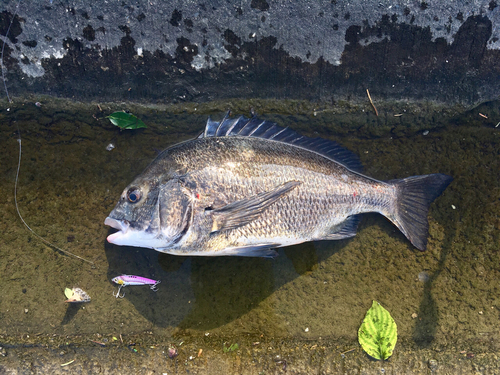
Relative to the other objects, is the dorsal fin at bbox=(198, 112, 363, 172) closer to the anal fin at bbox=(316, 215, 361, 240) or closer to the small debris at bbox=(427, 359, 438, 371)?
the anal fin at bbox=(316, 215, 361, 240)

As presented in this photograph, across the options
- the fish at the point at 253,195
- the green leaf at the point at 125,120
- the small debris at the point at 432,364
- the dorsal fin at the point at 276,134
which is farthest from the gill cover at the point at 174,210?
the small debris at the point at 432,364

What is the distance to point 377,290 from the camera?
9.80 feet

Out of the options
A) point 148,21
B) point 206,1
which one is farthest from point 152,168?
point 206,1

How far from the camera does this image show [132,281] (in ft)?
9.42

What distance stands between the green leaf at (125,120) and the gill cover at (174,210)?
92 cm

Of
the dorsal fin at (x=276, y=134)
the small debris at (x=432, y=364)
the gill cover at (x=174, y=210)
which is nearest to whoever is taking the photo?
the gill cover at (x=174, y=210)

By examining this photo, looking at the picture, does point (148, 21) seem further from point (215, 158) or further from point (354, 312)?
point (354, 312)

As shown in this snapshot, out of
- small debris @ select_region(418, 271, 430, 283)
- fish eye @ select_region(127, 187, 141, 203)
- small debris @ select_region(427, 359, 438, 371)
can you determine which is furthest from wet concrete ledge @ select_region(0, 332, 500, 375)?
fish eye @ select_region(127, 187, 141, 203)

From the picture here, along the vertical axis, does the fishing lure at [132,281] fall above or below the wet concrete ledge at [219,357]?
above

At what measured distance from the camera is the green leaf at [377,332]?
2930mm

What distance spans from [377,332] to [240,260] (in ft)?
5.17

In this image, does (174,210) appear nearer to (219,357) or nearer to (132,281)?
(132,281)

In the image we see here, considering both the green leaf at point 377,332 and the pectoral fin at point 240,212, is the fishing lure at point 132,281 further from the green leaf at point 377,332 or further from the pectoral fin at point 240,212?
the green leaf at point 377,332

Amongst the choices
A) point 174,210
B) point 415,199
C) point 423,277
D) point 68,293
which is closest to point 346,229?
point 415,199
